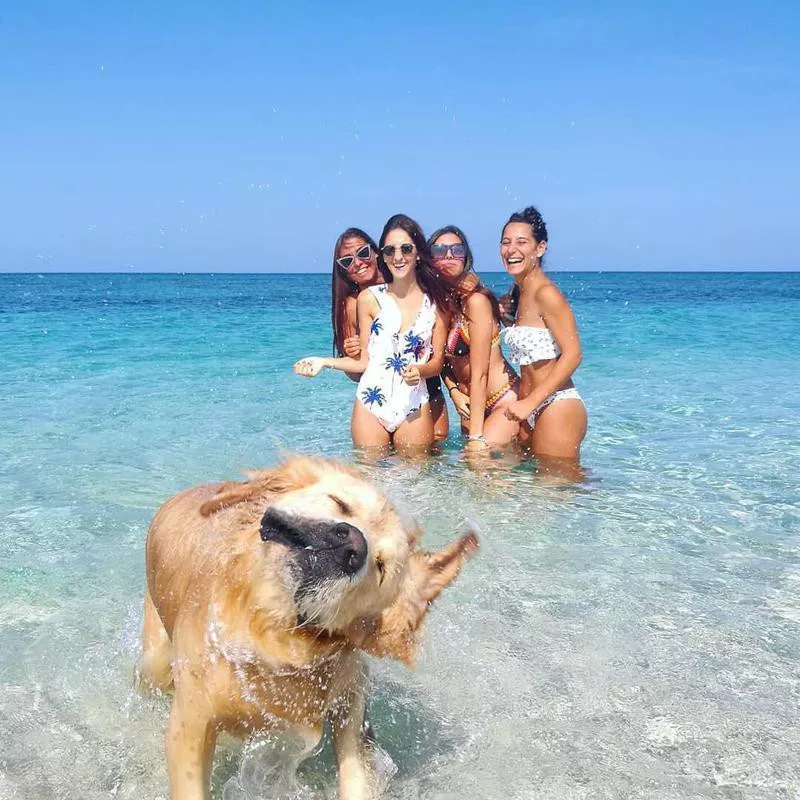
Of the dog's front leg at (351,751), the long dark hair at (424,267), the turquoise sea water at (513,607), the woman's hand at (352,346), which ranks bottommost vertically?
the turquoise sea water at (513,607)

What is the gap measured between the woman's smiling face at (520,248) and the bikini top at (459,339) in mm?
820

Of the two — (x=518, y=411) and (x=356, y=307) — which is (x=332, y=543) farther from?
(x=356, y=307)

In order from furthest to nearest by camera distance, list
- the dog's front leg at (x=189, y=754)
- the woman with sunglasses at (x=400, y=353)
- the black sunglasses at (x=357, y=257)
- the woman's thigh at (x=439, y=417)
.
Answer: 1. the woman's thigh at (x=439, y=417)
2. the black sunglasses at (x=357, y=257)
3. the woman with sunglasses at (x=400, y=353)
4. the dog's front leg at (x=189, y=754)

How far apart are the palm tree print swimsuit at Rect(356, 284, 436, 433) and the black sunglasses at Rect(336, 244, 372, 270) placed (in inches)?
17.0

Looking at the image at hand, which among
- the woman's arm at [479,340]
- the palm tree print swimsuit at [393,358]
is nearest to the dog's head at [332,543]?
the woman's arm at [479,340]

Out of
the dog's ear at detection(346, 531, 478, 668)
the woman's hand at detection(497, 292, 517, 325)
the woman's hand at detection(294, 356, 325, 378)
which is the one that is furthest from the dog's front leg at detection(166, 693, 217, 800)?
the woman's hand at detection(497, 292, 517, 325)

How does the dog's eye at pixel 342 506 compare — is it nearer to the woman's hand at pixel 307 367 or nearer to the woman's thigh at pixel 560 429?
the woman's hand at pixel 307 367

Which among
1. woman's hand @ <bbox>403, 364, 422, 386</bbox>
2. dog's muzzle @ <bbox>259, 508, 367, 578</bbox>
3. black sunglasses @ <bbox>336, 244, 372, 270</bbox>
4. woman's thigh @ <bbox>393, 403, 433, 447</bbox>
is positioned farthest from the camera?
black sunglasses @ <bbox>336, 244, 372, 270</bbox>

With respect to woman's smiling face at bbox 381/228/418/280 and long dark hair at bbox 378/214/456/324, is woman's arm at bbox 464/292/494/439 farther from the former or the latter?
woman's smiling face at bbox 381/228/418/280

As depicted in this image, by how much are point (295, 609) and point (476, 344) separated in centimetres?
588

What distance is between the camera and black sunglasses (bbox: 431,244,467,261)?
8.20 meters

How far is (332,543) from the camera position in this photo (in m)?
2.42

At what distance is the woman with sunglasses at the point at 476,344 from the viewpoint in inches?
321

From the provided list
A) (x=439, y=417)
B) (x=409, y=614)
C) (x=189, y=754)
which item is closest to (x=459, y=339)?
(x=439, y=417)
